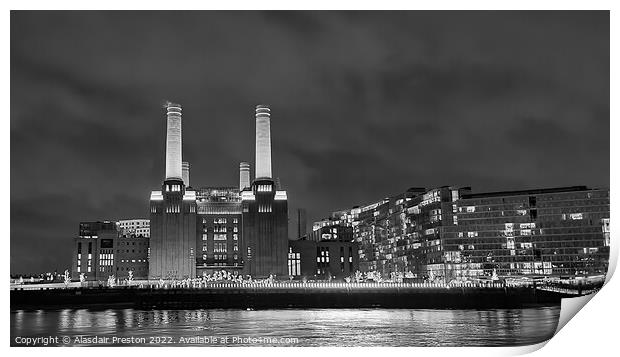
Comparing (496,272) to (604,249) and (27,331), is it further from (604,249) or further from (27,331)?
(27,331)

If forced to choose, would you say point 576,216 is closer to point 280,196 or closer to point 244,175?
point 280,196

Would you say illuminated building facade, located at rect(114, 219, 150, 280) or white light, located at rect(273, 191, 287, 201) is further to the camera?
illuminated building facade, located at rect(114, 219, 150, 280)

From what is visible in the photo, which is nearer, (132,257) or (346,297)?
(346,297)

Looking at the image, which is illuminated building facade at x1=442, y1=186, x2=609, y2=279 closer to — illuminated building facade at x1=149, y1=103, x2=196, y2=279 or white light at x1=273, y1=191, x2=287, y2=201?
white light at x1=273, y1=191, x2=287, y2=201

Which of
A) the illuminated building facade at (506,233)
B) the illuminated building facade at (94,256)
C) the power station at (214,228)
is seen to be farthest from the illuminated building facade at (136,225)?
the illuminated building facade at (506,233)

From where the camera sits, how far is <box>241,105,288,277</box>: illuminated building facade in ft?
243

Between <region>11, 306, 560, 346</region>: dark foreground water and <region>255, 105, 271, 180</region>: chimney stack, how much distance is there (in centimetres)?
3606

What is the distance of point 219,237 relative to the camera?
256 feet

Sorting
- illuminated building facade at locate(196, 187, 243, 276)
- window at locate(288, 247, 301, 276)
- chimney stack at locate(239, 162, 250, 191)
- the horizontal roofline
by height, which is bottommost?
window at locate(288, 247, 301, 276)

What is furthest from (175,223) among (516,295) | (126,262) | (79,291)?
(516,295)

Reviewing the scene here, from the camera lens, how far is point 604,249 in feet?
219

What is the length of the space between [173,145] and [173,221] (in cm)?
856

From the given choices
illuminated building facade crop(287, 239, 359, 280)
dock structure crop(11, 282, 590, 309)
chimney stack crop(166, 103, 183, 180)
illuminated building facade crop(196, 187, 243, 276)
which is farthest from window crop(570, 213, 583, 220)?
chimney stack crop(166, 103, 183, 180)

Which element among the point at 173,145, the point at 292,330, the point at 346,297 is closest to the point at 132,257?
the point at 173,145
